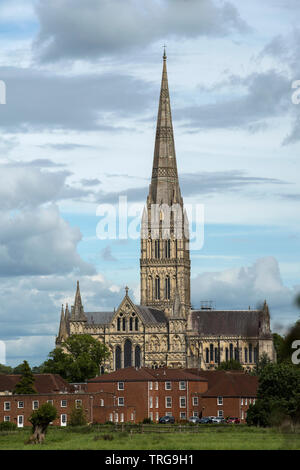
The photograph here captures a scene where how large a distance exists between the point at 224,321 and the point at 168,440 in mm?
115459

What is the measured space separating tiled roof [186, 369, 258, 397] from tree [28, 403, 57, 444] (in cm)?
3890

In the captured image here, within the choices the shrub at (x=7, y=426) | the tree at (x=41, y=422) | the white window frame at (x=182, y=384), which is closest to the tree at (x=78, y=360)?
the white window frame at (x=182, y=384)

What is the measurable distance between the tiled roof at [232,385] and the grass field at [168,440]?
1175 inches

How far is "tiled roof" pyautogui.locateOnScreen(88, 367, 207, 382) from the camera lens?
120000mm

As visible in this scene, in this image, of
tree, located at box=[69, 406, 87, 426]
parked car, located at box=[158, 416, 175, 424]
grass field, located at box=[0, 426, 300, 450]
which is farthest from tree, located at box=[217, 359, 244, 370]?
grass field, located at box=[0, 426, 300, 450]

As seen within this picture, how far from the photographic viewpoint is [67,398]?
11150cm

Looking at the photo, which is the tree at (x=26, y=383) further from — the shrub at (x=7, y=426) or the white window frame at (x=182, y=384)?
the white window frame at (x=182, y=384)

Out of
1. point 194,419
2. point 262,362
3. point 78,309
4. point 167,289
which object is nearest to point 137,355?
point 78,309

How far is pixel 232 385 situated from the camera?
12044cm

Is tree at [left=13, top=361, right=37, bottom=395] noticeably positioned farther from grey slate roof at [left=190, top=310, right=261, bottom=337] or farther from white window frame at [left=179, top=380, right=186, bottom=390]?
grey slate roof at [left=190, top=310, right=261, bottom=337]

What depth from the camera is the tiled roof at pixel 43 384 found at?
396ft
